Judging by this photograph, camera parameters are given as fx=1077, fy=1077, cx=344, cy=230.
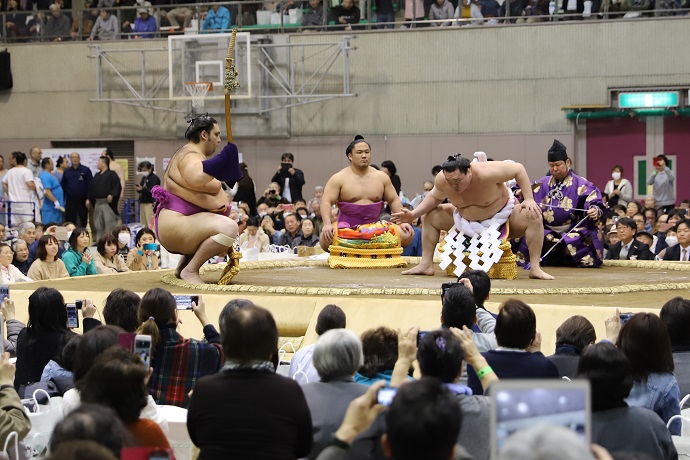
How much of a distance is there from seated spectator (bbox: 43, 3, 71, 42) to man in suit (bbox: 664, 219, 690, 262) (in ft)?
25.3

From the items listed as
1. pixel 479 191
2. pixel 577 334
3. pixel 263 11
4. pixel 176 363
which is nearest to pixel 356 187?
pixel 479 191

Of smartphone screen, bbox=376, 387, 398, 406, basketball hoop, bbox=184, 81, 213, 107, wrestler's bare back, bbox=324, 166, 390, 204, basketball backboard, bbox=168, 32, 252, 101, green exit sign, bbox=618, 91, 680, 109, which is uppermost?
basketball backboard, bbox=168, 32, 252, 101

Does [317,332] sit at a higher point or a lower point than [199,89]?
lower

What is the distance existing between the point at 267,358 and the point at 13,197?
8.14 m

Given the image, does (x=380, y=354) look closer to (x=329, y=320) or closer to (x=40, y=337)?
(x=329, y=320)

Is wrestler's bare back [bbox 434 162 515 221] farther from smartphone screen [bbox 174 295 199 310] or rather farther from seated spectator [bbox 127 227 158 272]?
seated spectator [bbox 127 227 158 272]

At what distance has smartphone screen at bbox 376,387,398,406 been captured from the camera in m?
2.01

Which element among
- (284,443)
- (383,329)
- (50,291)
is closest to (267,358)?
(284,443)

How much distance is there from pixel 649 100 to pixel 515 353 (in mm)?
8496

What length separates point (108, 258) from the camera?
6766 millimetres

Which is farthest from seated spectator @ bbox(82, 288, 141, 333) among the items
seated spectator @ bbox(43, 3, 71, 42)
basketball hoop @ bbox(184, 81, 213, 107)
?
seated spectator @ bbox(43, 3, 71, 42)

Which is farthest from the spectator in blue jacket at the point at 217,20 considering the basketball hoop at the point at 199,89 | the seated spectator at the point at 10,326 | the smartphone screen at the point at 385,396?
the smartphone screen at the point at 385,396

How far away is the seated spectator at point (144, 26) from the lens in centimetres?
1180

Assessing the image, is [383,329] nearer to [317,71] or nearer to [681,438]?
[681,438]
